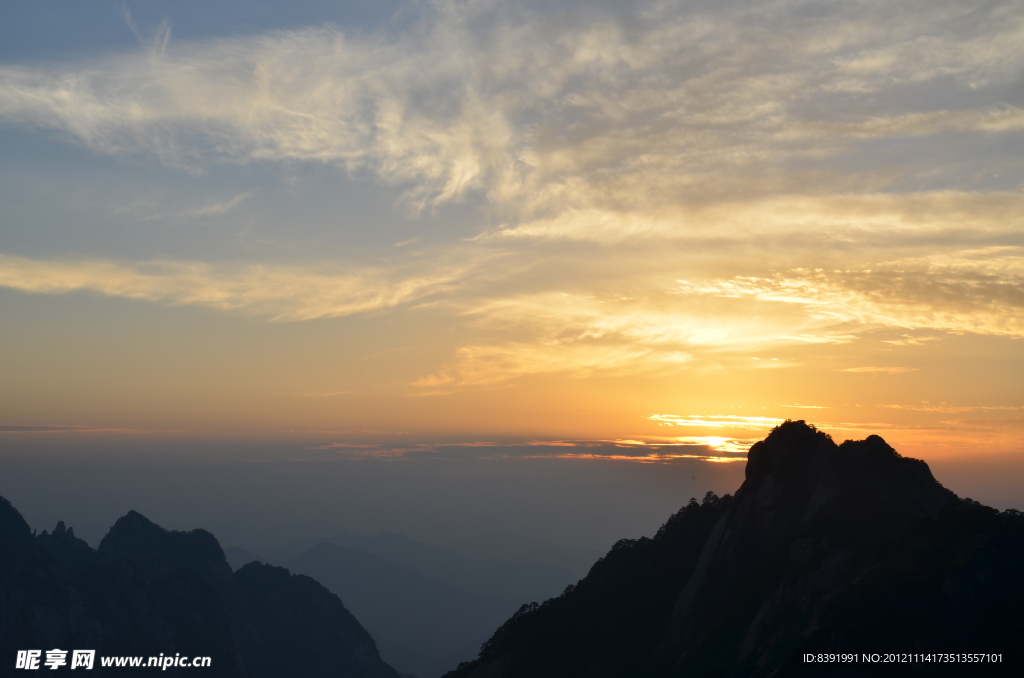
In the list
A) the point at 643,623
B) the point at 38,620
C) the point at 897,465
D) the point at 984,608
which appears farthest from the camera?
the point at 38,620

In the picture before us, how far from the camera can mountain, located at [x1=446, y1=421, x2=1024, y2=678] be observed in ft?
188

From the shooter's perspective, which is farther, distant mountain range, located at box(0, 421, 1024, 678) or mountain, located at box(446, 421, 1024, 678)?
mountain, located at box(446, 421, 1024, 678)

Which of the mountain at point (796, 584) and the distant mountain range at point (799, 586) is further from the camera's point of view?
the mountain at point (796, 584)

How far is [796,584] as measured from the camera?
7112cm

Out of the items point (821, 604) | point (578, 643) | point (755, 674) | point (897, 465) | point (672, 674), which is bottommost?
point (578, 643)

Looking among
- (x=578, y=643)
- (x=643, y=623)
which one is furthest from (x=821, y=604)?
(x=578, y=643)

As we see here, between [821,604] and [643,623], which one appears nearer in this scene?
[821,604]

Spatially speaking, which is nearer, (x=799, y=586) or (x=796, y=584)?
(x=799, y=586)

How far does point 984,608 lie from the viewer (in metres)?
56.8

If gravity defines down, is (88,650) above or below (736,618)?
below

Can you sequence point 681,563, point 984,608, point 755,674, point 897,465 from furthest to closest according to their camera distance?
1. point 681,563
2. point 897,465
3. point 755,674
4. point 984,608

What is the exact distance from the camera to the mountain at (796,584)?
5725 cm

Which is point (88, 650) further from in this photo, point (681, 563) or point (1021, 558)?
point (1021, 558)

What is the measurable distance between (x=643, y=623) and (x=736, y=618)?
90.4ft
